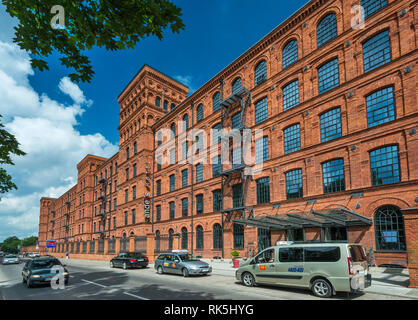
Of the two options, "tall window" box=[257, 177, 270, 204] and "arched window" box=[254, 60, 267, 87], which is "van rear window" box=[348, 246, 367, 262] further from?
"arched window" box=[254, 60, 267, 87]

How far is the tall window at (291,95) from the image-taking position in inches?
904

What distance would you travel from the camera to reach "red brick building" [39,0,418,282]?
16516 millimetres

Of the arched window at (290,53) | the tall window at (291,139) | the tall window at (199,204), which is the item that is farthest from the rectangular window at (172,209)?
the arched window at (290,53)

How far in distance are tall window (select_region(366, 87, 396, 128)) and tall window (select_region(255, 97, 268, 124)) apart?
28.5ft

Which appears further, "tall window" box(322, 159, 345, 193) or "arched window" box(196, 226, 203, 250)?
"arched window" box(196, 226, 203, 250)

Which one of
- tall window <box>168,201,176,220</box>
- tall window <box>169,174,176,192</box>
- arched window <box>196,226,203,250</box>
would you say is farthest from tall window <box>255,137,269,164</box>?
tall window <box>168,201,176,220</box>

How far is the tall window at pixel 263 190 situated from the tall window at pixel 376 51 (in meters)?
10.8

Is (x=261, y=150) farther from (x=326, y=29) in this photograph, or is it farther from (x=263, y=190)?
(x=326, y=29)

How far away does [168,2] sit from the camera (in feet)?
18.6

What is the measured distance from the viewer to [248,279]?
43.3 feet

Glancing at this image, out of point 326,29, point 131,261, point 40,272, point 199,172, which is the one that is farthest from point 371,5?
point 131,261

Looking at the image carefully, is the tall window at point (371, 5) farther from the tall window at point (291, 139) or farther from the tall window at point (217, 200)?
the tall window at point (217, 200)
